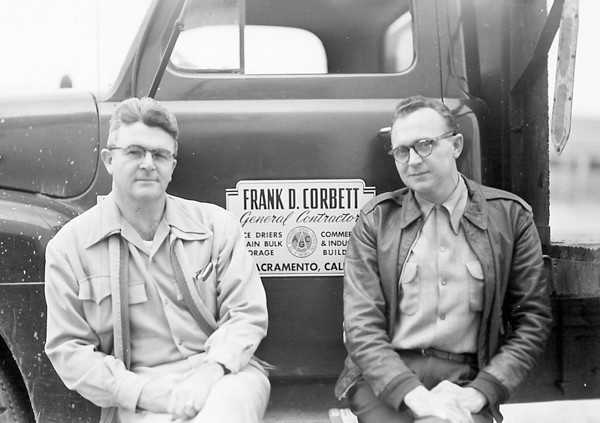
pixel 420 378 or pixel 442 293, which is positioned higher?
pixel 442 293

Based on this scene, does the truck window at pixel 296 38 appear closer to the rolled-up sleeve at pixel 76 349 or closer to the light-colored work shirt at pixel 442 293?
the light-colored work shirt at pixel 442 293

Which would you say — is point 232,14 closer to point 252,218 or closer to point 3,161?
point 252,218

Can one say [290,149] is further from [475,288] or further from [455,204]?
[475,288]

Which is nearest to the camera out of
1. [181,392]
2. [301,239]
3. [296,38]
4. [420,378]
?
[181,392]

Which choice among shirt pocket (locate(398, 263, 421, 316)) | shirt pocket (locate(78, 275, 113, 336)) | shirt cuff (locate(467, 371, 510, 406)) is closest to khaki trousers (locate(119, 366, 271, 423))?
shirt pocket (locate(78, 275, 113, 336))

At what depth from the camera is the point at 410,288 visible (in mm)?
2168

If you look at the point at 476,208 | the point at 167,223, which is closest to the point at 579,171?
the point at 476,208

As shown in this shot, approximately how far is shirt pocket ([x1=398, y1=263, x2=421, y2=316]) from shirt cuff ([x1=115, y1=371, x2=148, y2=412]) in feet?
2.62

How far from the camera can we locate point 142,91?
8.03 ft

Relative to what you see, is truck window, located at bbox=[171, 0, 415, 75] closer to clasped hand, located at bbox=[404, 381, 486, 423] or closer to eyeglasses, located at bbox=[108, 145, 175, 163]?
eyeglasses, located at bbox=[108, 145, 175, 163]

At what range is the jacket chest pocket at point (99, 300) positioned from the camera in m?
2.04

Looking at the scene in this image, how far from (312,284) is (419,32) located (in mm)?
964

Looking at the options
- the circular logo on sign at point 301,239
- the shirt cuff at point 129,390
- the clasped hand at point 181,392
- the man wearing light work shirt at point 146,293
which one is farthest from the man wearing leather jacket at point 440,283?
the shirt cuff at point 129,390

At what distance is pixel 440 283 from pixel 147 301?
873 millimetres
